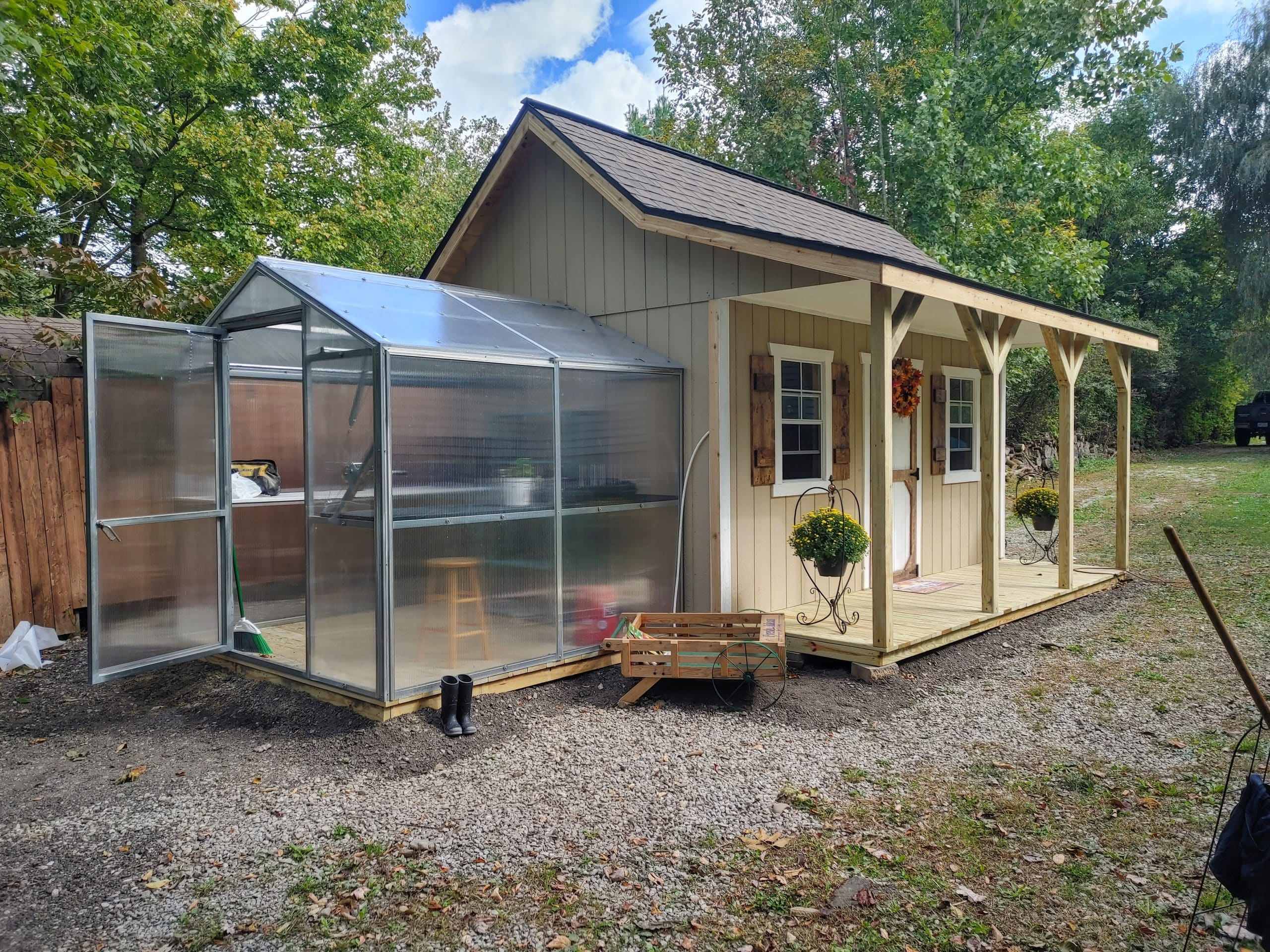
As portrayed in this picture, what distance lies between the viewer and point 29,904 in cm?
306

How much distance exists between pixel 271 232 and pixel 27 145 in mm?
6278

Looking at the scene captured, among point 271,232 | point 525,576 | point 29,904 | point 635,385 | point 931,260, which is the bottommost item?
point 29,904

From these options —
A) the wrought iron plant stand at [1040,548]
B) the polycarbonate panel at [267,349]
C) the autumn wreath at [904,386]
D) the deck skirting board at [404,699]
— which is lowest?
the deck skirting board at [404,699]

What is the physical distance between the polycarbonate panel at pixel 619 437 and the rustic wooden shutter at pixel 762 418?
55 cm

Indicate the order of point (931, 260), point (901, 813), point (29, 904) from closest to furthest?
point (29, 904) → point (901, 813) → point (931, 260)

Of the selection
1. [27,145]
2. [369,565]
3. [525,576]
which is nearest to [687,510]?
[525,576]

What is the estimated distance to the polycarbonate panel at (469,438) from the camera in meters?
4.66

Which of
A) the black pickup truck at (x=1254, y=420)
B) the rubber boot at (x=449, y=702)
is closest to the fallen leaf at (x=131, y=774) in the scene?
the rubber boot at (x=449, y=702)

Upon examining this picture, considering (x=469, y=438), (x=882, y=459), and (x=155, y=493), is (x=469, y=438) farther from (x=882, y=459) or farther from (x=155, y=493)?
(x=882, y=459)

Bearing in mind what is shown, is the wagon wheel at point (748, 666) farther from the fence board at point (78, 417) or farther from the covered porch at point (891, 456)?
the fence board at point (78, 417)

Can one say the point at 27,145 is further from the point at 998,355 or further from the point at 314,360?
the point at 998,355

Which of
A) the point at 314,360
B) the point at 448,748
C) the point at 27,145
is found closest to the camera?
the point at 448,748

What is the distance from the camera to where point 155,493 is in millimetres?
5266

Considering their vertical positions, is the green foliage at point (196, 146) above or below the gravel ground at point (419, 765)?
above
